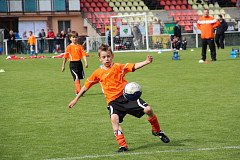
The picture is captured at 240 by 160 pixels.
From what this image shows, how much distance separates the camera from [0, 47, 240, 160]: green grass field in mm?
9039

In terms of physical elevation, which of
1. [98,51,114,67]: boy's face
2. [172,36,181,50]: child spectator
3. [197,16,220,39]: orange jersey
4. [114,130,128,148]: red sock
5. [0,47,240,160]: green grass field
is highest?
A: [197,16,220,39]: orange jersey

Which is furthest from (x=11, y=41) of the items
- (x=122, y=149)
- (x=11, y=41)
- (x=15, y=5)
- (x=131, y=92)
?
(x=122, y=149)

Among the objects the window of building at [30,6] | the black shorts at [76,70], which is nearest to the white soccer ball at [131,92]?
the black shorts at [76,70]

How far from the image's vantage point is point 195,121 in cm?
1177

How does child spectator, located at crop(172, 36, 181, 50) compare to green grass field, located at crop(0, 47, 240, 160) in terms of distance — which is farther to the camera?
child spectator, located at crop(172, 36, 181, 50)

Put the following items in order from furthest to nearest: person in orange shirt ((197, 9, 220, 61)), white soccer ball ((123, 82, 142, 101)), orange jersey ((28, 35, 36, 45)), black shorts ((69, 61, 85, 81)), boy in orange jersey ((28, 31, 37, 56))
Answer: orange jersey ((28, 35, 36, 45)) < boy in orange jersey ((28, 31, 37, 56)) < person in orange shirt ((197, 9, 220, 61)) < black shorts ((69, 61, 85, 81)) < white soccer ball ((123, 82, 142, 101))

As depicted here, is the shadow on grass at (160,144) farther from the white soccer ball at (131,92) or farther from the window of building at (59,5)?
the window of building at (59,5)

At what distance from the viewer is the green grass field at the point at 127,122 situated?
29.7 ft

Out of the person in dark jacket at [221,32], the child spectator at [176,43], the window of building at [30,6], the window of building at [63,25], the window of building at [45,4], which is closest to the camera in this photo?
the person in dark jacket at [221,32]

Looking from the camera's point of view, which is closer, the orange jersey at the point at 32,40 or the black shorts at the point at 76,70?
the black shorts at the point at 76,70

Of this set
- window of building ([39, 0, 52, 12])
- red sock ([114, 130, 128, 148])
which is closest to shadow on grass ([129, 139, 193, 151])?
red sock ([114, 130, 128, 148])

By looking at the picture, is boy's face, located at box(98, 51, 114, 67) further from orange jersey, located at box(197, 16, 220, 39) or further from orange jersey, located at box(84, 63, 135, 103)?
orange jersey, located at box(197, 16, 220, 39)

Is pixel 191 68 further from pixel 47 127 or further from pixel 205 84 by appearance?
pixel 47 127

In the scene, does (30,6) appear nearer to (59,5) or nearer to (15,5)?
(15,5)
